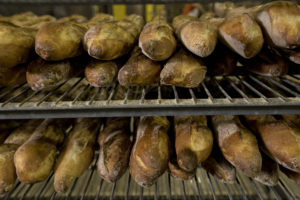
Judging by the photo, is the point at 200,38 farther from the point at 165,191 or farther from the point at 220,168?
the point at 165,191

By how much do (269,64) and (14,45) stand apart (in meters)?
0.86

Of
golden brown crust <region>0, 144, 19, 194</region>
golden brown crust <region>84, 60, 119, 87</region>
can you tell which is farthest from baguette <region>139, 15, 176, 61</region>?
golden brown crust <region>0, 144, 19, 194</region>

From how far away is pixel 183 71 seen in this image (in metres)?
0.65

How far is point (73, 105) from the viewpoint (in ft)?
2.04

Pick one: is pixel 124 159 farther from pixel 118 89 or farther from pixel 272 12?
pixel 272 12

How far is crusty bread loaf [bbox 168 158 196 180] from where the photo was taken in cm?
68

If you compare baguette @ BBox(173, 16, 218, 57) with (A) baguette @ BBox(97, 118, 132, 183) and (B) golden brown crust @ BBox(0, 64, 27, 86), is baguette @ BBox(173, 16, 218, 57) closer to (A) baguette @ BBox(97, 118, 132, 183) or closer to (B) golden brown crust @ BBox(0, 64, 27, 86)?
(A) baguette @ BBox(97, 118, 132, 183)

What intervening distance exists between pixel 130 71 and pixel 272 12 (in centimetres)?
47

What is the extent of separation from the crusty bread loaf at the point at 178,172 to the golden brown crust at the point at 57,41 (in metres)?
0.51

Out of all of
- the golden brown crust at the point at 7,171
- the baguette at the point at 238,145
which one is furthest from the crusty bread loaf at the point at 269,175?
the golden brown crust at the point at 7,171

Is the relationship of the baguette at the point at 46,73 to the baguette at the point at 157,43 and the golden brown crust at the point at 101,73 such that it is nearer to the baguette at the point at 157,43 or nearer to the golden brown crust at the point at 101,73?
the golden brown crust at the point at 101,73

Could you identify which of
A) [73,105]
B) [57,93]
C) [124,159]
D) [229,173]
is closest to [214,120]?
[229,173]

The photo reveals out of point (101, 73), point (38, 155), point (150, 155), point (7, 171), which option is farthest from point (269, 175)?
point (7, 171)

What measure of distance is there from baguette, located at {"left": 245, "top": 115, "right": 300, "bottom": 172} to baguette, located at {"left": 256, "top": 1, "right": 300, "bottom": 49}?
269mm
